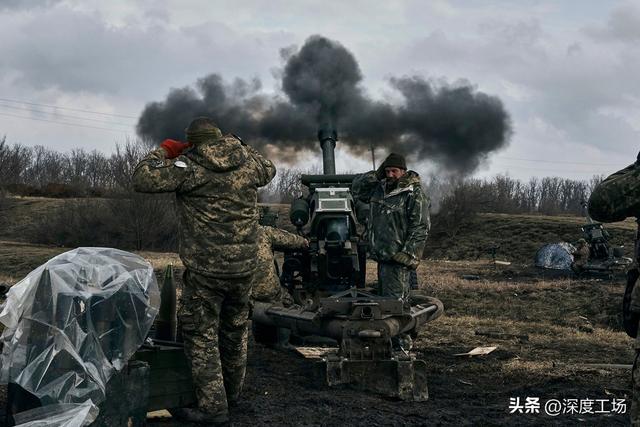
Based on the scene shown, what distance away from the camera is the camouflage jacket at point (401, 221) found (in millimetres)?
6738

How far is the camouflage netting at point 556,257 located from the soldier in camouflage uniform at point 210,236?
710 inches

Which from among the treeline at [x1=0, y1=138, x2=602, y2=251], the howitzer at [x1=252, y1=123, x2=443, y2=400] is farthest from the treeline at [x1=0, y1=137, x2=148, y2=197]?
the howitzer at [x1=252, y1=123, x2=443, y2=400]

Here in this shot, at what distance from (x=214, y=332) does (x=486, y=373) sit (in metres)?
3.07

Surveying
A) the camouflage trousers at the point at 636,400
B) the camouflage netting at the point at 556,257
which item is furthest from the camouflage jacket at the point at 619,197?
the camouflage netting at the point at 556,257

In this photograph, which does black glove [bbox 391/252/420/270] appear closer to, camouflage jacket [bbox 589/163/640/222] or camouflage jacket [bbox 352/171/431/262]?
camouflage jacket [bbox 352/171/431/262]

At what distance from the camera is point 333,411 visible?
4.89 m

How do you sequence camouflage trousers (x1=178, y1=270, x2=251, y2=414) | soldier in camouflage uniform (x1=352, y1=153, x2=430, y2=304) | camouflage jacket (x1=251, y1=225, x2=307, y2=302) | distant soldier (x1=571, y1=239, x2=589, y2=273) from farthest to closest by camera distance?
distant soldier (x1=571, y1=239, x2=589, y2=273)
camouflage jacket (x1=251, y1=225, x2=307, y2=302)
soldier in camouflage uniform (x1=352, y1=153, x2=430, y2=304)
camouflage trousers (x1=178, y1=270, x2=251, y2=414)

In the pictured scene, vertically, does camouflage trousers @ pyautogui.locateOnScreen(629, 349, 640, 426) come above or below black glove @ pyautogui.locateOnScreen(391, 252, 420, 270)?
below

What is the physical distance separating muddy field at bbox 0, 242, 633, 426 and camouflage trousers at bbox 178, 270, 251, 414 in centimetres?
26

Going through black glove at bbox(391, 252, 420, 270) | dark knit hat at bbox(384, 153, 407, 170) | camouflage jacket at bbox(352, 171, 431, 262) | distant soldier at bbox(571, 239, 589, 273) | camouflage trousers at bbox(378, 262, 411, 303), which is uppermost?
dark knit hat at bbox(384, 153, 407, 170)

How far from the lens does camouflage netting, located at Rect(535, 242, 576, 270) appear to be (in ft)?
70.4

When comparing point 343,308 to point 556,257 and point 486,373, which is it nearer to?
point 486,373

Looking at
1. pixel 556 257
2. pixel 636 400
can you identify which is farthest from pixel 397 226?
pixel 556 257

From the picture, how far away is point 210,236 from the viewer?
181 inches
